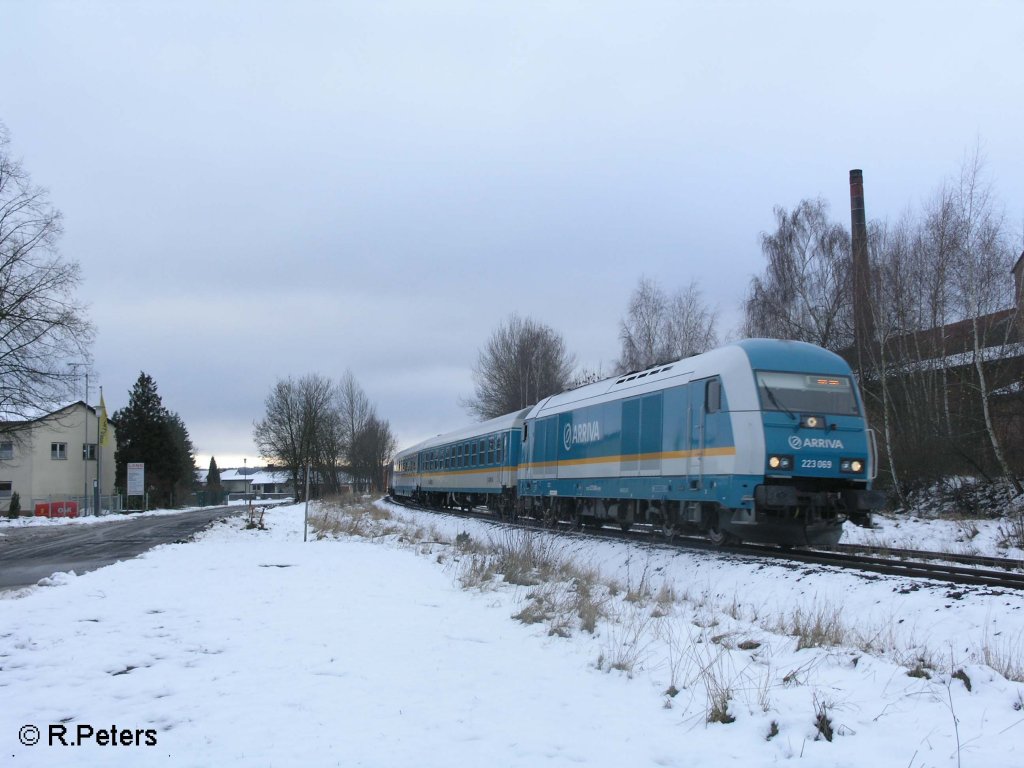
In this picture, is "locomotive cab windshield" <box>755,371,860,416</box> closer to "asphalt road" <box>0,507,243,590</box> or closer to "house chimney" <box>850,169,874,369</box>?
"asphalt road" <box>0,507,243,590</box>

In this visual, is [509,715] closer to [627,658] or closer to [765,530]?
[627,658]

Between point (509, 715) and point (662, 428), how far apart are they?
33.7ft

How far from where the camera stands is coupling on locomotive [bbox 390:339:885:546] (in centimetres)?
1240

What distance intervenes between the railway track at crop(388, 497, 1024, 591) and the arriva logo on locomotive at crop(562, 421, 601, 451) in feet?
7.38

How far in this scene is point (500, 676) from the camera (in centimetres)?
614

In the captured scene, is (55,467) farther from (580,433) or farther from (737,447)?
(737,447)

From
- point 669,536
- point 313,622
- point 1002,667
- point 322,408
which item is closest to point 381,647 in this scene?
point 313,622

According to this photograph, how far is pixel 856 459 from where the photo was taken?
1264cm

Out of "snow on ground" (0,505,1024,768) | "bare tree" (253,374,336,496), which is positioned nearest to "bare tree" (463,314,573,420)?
"bare tree" (253,374,336,496)

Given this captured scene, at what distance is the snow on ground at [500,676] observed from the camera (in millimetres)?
4512

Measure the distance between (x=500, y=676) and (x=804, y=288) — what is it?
108ft

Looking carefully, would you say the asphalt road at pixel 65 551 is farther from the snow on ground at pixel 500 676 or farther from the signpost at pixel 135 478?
the signpost at pixel 135 478

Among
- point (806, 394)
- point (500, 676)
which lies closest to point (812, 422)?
point (806, 394)

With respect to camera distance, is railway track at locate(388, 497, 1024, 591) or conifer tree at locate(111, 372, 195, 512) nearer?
railway track at locate(388, 497, 1024, 591)
